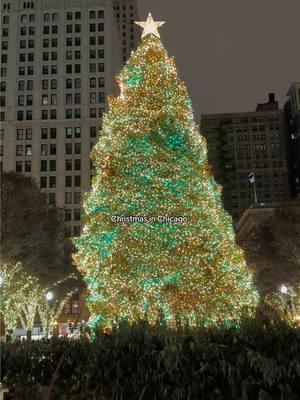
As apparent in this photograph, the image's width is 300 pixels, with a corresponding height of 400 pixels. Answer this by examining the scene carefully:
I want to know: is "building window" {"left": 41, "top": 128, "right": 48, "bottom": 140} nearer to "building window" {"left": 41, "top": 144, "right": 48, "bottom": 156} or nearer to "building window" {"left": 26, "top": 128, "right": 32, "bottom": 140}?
"building window" {"left": 41, "top": 144, "right": 48, "bottom": 156}

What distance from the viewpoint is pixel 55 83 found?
309 feet

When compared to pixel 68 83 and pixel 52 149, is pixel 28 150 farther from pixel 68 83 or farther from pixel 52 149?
pixel 68 83

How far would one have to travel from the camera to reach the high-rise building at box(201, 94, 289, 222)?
150 meters

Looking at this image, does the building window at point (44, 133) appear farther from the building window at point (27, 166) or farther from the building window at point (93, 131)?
the building window at point (93, 131)

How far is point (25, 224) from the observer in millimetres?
34531

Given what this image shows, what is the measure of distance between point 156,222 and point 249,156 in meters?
140

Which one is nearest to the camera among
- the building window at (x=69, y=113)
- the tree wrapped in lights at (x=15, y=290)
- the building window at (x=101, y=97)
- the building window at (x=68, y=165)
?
the tree wrapped in lights at (x=15, y=290)

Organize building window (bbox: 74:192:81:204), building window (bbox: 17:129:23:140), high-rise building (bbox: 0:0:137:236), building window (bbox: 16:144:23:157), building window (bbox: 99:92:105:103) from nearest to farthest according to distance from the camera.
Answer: building window (bbox: 74:192:81:204), building window (bbox: 16:144:23:157), high-rise building (bbox: 0:0:137:236), building window (bbox: 17:129:23:140), building window (bbox: 99:92:105:103)

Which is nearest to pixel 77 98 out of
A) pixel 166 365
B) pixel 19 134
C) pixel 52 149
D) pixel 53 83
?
pixel 53 83

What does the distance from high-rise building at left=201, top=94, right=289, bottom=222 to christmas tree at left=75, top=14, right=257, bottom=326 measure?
12227cm

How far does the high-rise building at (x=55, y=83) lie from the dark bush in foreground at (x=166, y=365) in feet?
273

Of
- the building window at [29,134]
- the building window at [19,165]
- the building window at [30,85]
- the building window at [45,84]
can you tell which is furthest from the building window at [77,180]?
the building window at [30,85]

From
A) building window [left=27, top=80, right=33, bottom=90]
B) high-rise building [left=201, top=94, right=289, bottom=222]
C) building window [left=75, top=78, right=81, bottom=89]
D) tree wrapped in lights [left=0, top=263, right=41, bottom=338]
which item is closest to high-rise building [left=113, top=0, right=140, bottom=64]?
high-rise building [left=201, top=94, right=289, bottom=222]

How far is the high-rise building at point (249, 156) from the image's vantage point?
150 meters
